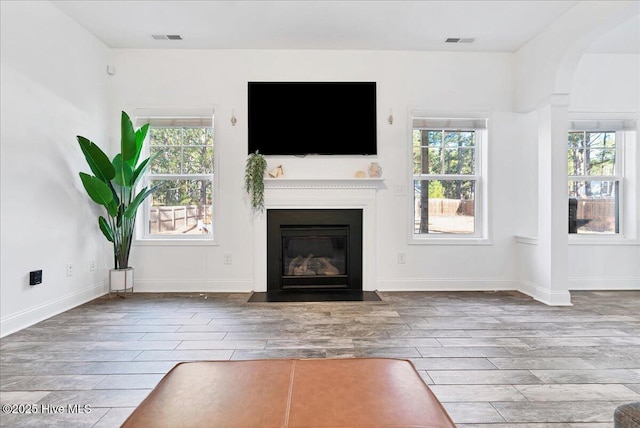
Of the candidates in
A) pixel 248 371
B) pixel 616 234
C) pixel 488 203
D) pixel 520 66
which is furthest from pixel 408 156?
pixel 248 371

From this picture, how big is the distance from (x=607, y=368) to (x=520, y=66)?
11.3ft

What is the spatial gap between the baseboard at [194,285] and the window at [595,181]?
411 centimetres

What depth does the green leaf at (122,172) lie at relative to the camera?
12.6 feet

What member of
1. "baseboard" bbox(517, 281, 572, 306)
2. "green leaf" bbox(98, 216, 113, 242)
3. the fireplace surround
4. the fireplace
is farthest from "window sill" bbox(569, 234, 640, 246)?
"green leaf" bbox(98, 216, 113, 242)

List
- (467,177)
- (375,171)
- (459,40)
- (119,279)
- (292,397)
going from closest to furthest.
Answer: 1. (292,397)
2. (119,279)
3. (459,40)
4. (375,171)
5. (467,177)

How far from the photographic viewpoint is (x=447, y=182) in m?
4.56

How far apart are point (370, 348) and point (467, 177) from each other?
9.33 feet

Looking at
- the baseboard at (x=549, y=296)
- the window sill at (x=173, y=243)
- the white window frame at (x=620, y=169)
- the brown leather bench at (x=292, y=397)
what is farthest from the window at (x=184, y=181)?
the white window frame at (x=620, y=169)

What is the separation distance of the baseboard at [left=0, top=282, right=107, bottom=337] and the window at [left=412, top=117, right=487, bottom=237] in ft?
12.1

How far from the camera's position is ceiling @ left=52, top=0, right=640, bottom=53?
3.41 meters

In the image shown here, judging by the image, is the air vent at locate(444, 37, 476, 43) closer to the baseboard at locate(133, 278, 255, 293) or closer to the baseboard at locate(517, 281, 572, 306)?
the baseboard at locate(517, 281, 572, 306)

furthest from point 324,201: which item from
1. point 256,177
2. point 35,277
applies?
point 35,277

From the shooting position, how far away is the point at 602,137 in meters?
4.58

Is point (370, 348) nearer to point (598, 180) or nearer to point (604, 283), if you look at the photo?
point (604, 283)
